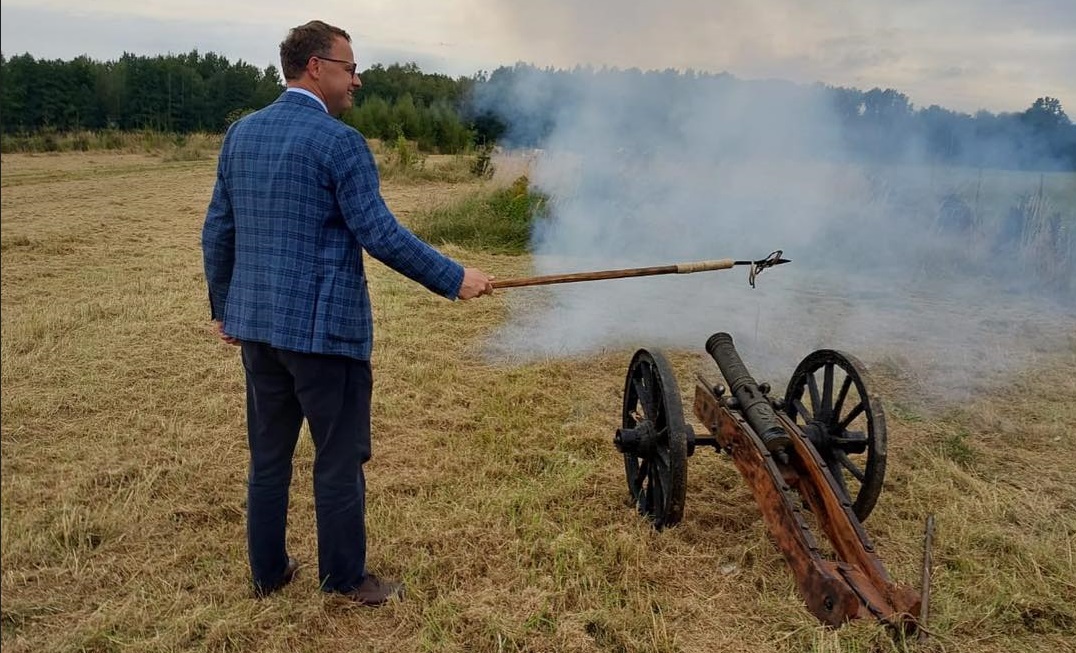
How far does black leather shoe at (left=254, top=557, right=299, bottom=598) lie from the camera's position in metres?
2.90

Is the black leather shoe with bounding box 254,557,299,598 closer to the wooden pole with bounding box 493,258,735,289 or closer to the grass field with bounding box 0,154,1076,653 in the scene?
the grass field with bounding box 0,154,1076,653

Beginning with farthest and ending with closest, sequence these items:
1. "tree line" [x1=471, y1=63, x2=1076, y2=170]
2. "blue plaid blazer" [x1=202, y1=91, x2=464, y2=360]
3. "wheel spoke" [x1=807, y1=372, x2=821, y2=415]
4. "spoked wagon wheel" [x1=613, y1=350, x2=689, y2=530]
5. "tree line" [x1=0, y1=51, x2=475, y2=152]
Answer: "tree line" [x1=0, y1=51, x2=475, y2=152], "tree line" [x1=471, y1=63, x2=1076, y2=170], "wheel spoke" [x1=807, y1=372, x2=821, y2=415], "spoked wagon wheel" [x1=613, y1=350, x2=689, y2=530], "blue plaid blazer" [x1=202, y1=91, x2=464, y2=360]

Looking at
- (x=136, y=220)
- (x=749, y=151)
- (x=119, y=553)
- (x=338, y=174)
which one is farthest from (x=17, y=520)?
(x=136, y=220)

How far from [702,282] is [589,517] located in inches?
213

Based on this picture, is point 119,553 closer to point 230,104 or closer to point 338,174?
point 338,174

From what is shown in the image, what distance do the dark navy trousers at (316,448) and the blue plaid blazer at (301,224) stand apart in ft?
0.37

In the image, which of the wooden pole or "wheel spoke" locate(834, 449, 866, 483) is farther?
"wheel spoke" locate(834, 449, 866, 483)

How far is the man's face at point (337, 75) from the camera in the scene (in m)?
2.48

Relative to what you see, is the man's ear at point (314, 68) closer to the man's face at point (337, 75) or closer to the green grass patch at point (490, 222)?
the man's face at point (337, 75)

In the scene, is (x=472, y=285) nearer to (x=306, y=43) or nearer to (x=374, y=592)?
(x=306, y=43)

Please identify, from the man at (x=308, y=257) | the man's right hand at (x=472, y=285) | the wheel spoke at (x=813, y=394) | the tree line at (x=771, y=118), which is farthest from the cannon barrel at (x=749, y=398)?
the tree line at (x=771, y=118)

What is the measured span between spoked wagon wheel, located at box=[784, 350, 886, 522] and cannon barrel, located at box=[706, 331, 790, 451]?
11.5 inches

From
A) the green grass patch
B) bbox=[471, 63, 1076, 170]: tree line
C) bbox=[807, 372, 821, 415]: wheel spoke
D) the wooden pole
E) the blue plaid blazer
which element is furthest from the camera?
the green grass patch

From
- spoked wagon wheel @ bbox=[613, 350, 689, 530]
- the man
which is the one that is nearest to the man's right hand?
the man
